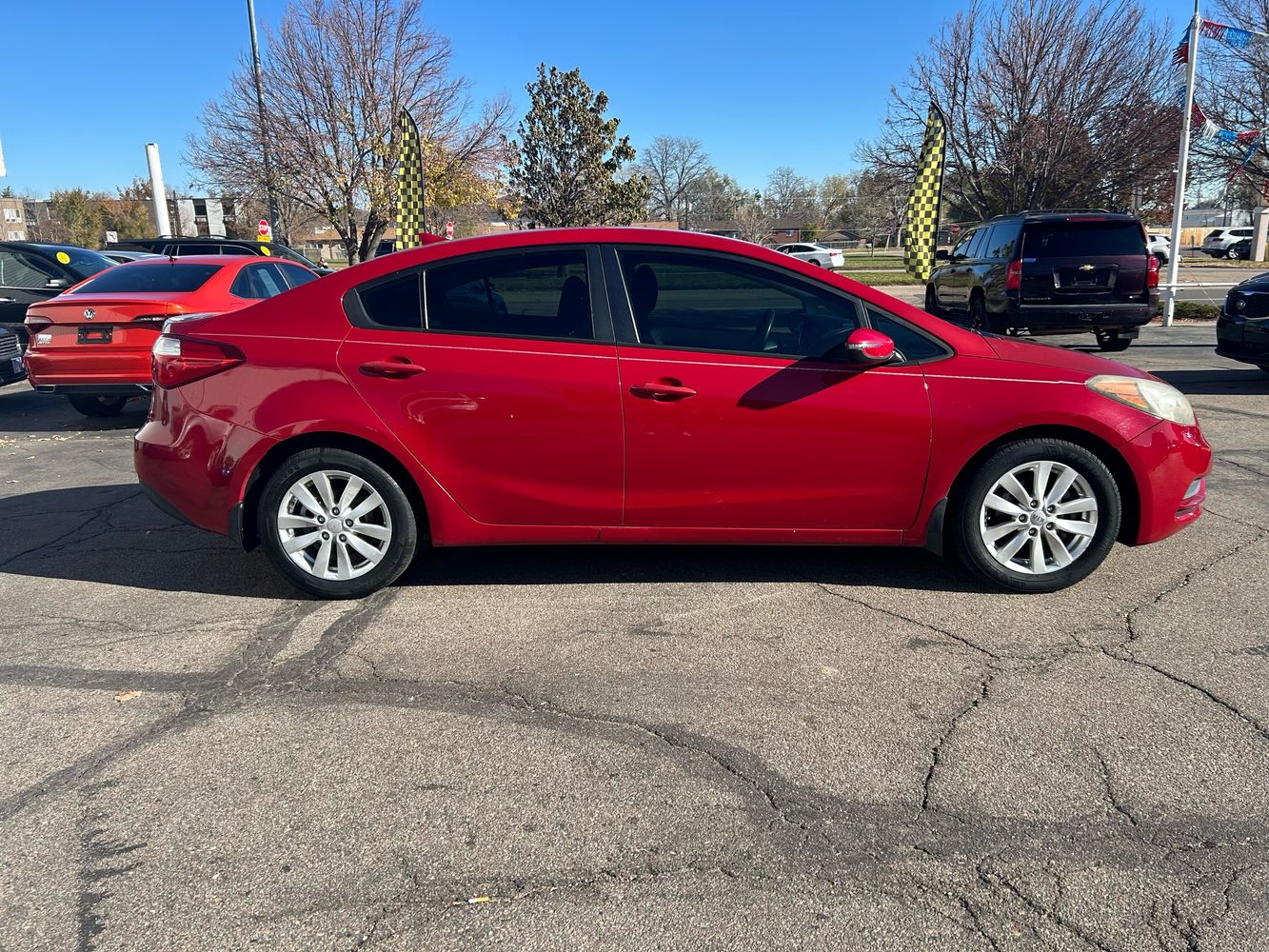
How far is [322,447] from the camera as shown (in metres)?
4.28

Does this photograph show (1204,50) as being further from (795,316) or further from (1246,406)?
(795,316)

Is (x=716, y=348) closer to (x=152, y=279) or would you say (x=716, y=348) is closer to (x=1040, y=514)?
(x=1040, y=514)

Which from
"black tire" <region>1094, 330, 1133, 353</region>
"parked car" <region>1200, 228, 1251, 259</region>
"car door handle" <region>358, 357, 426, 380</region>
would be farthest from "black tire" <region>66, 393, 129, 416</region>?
"parked car" <region>1200, 228, 1251, 259</region>

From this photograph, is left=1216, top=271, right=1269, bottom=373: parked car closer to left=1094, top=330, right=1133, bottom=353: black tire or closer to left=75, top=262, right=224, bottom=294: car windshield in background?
left=1094, top=330, right=1133, bottom=353: black tire

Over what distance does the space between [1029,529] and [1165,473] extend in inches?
26.3

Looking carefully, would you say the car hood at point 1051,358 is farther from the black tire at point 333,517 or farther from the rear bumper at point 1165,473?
the black tire at point 333,517

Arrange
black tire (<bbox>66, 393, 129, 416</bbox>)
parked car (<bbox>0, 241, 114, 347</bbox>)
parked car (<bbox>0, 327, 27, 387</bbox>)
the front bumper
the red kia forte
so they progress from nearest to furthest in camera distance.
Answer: the red kia forte, the front bumper, black tire (<bbox>66, 393, 129, 416</bbox>), parked car (<bbox>0, 327, 27, 387</bbox>), parked car (<bbox>0, 241, 114, 347</bbox>)

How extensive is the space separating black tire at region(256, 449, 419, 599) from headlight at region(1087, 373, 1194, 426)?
10.4 ft

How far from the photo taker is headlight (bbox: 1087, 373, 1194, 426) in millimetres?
4266

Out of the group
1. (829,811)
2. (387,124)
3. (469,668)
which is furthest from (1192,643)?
(387,124)

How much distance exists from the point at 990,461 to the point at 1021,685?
113 centimetres

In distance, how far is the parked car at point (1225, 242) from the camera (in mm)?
53312

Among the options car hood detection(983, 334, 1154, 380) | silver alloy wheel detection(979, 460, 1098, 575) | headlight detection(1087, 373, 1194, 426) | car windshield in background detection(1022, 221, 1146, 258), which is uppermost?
car windshield in background detection(1022, 221, 1146, 258)

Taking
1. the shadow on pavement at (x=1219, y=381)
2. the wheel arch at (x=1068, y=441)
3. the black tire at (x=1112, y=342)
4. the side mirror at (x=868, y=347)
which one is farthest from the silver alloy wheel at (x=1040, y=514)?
the black tire at (x=1112, y=342)
